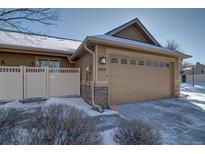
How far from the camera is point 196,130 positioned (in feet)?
14.5

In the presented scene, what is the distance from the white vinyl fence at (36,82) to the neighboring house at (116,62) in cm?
77

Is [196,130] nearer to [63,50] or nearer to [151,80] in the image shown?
[151,80]

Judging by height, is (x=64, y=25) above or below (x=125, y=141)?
above

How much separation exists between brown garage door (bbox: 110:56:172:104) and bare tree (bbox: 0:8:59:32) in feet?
11.3

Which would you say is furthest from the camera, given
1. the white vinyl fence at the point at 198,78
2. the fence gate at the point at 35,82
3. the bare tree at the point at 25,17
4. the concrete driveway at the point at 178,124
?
the white vinyl fence at the point at 198,78

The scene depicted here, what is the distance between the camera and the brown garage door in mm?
7223

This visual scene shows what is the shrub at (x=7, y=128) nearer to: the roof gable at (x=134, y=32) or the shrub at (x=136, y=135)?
the shrub at (x=136, y=135)

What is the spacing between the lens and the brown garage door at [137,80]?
284 inches

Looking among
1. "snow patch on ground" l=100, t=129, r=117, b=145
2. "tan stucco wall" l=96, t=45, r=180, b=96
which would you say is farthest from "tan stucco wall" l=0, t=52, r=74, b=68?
"snow patch on ground" l=100, t=129, r=117, b=145

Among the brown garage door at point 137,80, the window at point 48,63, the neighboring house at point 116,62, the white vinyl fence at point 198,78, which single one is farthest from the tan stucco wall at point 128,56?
the white vinyl fence at point 198,78

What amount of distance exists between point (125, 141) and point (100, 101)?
3.39 m

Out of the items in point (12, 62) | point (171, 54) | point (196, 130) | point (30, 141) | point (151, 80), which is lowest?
point (196, 130)

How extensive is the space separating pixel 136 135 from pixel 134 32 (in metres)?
8.67

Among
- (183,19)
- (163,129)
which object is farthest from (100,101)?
(183,19)
